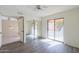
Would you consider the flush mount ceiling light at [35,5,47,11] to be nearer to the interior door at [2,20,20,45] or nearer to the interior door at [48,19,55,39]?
the interior door at [48,19,55,39]

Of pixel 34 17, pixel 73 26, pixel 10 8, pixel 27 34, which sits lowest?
pixel 27 34

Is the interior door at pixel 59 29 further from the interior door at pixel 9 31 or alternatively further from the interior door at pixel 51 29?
the interior door at pixel 9 31

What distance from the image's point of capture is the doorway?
1973mm

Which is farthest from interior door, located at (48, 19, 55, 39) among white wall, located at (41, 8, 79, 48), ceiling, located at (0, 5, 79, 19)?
ceiling, located at (0, 5, 79, 19)

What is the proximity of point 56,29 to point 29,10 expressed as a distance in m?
0.77

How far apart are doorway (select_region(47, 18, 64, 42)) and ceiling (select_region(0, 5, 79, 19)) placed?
225 millimetres

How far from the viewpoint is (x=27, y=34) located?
80.0 inches

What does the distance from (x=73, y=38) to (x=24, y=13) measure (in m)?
1.23

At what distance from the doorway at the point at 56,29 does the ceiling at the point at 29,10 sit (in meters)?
0.23

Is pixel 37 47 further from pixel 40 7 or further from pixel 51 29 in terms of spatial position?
pixel 40 7

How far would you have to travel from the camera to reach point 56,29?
2.04 metres

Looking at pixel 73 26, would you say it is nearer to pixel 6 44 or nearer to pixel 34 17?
pixel 34 17
